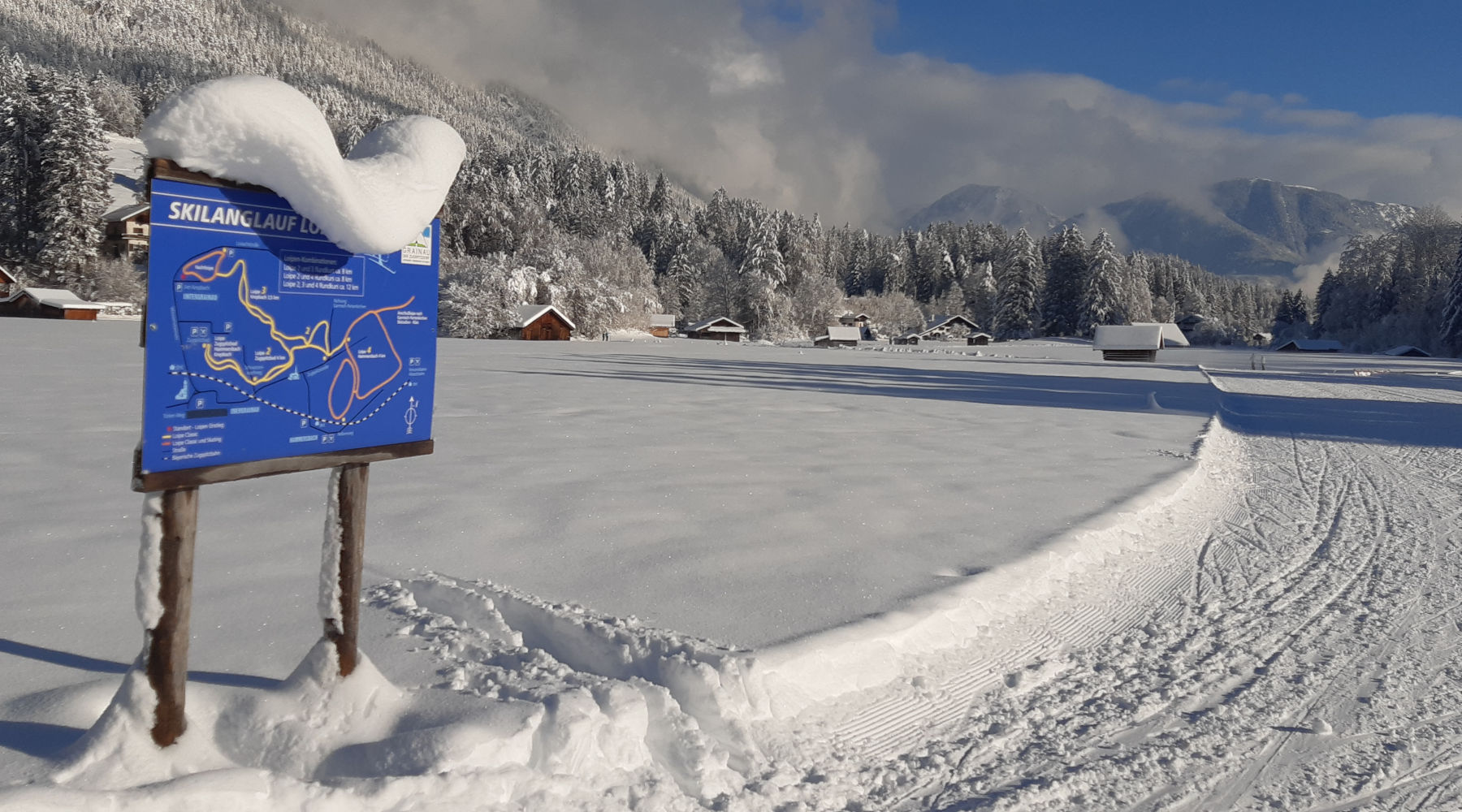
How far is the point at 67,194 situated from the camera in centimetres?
5253

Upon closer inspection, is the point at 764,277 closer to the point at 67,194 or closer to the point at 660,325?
the point at 660,325

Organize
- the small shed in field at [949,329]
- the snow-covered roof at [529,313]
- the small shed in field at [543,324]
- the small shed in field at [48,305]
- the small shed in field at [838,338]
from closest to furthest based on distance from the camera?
the small shed in field at [48,305] → the snow-covered roof at [529,313] → the small shed in field at [543,324] → the small shed in field at [838,338] → the small shed in field at [949,329]

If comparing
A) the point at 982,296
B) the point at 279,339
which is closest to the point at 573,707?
the point at 279,339

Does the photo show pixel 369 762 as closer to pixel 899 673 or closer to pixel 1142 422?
pixel 899 673

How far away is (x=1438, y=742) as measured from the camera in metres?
3.47

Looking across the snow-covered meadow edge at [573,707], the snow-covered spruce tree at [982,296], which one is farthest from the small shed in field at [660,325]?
the snow-covered meadow edge at [573,707]

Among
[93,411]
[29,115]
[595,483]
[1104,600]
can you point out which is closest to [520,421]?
[595,483]

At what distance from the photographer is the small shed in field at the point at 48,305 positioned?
155 feet

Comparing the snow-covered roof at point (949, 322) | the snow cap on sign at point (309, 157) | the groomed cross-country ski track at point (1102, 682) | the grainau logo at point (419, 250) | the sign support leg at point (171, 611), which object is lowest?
the groomed cross-country ski track at point (1102, 682)

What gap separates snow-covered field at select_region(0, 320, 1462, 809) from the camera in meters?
2.91

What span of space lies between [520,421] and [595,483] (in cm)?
443

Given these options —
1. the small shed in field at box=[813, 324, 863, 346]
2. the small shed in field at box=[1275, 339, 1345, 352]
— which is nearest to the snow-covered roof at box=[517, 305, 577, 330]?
the small shed in field at box=[813, 324, 863, 346]

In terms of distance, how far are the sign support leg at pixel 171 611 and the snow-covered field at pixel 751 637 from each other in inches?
3.1

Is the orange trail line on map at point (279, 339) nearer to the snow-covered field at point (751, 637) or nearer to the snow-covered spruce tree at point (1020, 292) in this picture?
the snow-covered field at point (751, 637)
